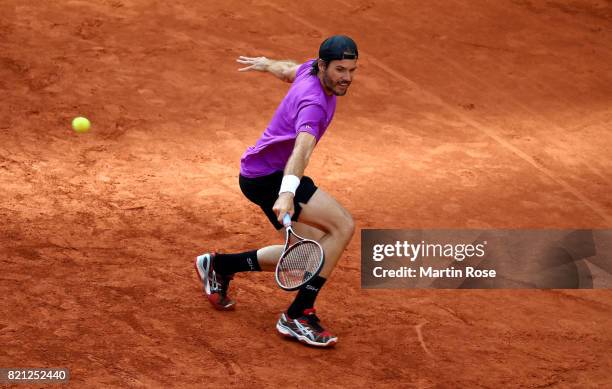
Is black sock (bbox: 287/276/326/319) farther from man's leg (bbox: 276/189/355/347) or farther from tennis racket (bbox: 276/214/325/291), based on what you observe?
tennis racket (bbox: 276/214/325/291)

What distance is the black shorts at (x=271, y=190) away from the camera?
607cm

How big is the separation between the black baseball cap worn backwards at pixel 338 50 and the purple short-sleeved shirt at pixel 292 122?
0.18m

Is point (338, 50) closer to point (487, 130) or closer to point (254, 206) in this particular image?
point (254, 206)

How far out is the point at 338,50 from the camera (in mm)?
5918

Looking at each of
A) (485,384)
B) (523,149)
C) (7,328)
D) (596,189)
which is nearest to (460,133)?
(523,149)

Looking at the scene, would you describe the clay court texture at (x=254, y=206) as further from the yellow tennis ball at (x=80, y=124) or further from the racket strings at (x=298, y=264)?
the racket strings at (x=298, y=264)

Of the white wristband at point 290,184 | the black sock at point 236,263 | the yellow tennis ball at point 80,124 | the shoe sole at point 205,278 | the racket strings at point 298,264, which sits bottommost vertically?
the yellow tennis ball at point 80,124

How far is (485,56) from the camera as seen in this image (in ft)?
41.3

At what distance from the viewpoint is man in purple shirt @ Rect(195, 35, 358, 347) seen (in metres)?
5.79

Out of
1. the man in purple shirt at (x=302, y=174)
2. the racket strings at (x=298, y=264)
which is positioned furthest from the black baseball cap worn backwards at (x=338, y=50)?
→ the racket strings at (x=298, y=264)

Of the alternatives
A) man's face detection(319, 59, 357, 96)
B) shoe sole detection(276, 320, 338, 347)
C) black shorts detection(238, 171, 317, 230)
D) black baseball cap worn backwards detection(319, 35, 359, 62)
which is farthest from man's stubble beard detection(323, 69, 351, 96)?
shoe sole detection(276, 320, 338, 347)

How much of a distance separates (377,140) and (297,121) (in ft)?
14.7

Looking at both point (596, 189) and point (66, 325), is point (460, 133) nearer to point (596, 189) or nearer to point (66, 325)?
point (596, 189)

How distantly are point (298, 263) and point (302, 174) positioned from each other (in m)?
0.57
